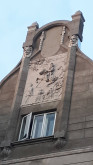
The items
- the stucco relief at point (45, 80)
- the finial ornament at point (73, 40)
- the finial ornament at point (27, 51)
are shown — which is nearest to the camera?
the stucco relief at point (45, 80)

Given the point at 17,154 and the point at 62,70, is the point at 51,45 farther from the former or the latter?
the point at 17,154

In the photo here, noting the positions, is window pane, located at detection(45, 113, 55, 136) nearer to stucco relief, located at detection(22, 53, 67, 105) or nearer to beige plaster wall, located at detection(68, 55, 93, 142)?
stucco relief, located at detection(22, 53, 67, 105)

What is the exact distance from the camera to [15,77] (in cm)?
2434

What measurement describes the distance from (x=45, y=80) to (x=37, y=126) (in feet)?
8.25

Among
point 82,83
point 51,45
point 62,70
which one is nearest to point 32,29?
point 51,45

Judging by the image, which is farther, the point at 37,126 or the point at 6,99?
the point at 6,99

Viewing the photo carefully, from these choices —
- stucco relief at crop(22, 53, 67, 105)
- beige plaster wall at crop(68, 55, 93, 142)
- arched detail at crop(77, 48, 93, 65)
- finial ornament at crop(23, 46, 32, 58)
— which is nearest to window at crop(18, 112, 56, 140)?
stucco relief at crop(22, 53, 67, 105)

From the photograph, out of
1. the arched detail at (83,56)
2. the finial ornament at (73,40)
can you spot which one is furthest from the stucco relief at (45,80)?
the arched detail at (83,56)

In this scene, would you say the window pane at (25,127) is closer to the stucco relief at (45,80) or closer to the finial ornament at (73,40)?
the stucco relief at (45,80)

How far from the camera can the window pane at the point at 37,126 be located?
70.8ft

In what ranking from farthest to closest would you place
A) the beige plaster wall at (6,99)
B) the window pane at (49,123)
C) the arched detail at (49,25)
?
the arched detail at (49,25) → the beige plaster wall at (6,99) → the window pane at (49,123)

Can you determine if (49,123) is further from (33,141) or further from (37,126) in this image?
(33,141)

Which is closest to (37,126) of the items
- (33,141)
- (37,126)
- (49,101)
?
(37,126)

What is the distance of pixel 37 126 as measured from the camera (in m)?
21.9
